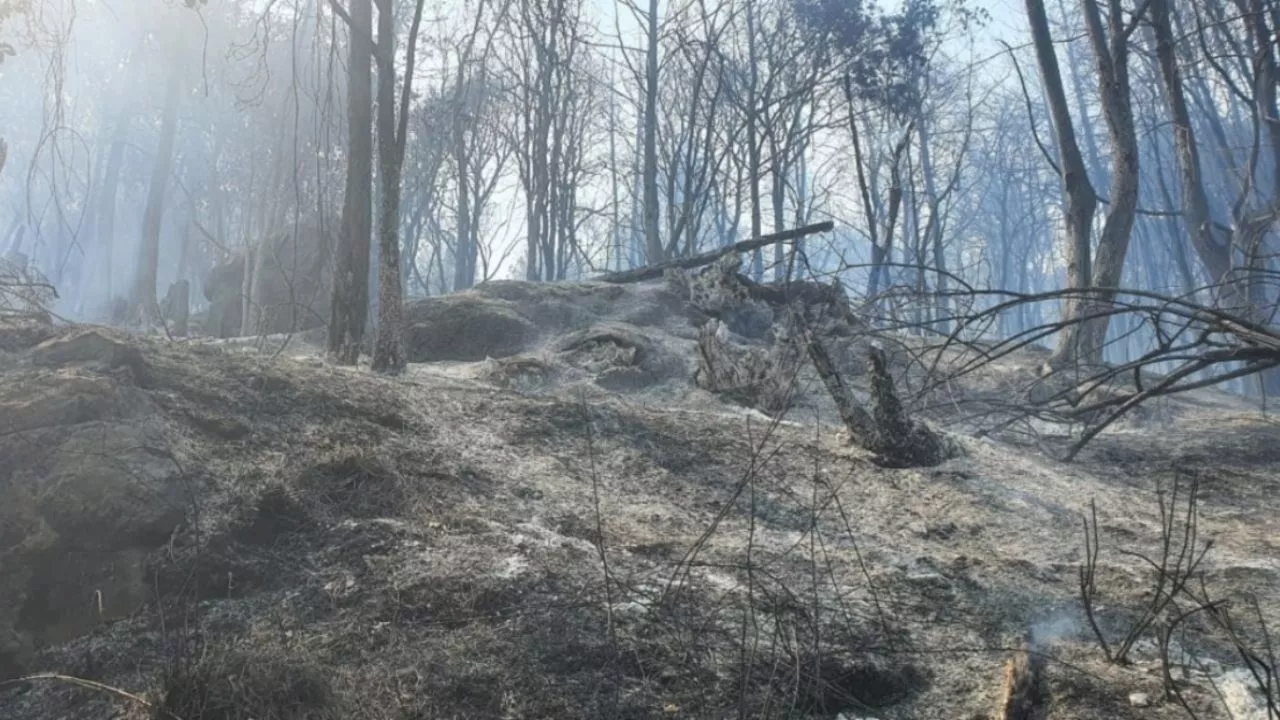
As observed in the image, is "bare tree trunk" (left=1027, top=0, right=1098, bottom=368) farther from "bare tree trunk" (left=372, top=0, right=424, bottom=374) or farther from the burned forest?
"bare tree trunk" (left=372, top=0, right=424, bottom=374)

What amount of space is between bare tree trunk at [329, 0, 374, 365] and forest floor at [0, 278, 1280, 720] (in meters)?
1.12

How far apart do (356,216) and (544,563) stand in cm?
396

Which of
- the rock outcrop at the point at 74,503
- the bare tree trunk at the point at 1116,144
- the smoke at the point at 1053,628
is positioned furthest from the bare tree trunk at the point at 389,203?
the bare tree trunk at the point at 1116,144

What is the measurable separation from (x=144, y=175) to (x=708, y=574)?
Answer: 38547mm

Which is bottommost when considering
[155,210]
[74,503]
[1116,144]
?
[74,503]

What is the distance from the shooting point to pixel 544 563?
327 centimetres

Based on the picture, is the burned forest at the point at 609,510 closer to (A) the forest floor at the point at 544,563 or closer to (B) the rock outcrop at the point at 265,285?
(A) the forest floor at the point at 544,563

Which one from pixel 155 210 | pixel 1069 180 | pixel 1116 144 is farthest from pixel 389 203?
pixel 155 210

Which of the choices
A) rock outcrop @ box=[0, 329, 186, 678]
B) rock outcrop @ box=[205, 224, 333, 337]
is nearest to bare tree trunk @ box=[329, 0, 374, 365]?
rock outcrop @ box=[0, 329, 186, 678]

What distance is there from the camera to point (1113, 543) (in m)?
4.09

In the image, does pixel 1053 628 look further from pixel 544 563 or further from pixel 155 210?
pixel 155 210

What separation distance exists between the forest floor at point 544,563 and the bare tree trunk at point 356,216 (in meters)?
1.12

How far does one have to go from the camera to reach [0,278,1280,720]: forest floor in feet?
8.40

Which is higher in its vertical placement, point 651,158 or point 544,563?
point 651,158
